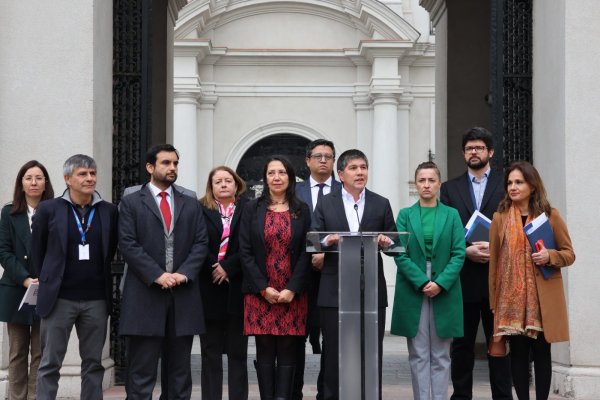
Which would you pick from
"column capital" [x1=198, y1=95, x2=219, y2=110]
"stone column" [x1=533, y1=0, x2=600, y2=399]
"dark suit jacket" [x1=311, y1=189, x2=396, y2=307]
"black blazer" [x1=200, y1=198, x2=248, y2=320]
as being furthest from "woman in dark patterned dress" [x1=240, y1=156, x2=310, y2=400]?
"column capital" [x1=198, y1=95, x2=219, y2=110]

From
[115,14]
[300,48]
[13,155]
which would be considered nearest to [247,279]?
[13,155]

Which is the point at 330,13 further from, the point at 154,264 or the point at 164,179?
the point at 154,264

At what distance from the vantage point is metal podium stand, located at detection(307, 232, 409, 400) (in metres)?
7.80

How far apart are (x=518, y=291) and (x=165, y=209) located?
2.62 m

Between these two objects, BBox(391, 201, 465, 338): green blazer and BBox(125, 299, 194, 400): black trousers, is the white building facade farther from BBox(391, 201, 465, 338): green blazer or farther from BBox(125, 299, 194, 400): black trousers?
BBox(391, 201, 465, 338): green blazer

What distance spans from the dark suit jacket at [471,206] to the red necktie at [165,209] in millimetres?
2325

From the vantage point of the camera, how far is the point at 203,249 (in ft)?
28.3

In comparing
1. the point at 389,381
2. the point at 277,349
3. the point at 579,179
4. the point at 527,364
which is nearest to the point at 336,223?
the point at 277,349

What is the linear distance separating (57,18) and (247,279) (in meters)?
3.36

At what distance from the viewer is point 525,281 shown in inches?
330

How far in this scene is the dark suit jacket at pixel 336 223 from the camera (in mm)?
8523

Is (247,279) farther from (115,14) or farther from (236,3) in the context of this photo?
(236,3)

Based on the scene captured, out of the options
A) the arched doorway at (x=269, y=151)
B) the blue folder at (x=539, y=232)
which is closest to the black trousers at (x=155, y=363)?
the blue folder at (x=539, y=232)

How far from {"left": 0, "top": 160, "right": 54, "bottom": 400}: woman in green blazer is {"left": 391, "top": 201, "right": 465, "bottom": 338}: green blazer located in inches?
111
